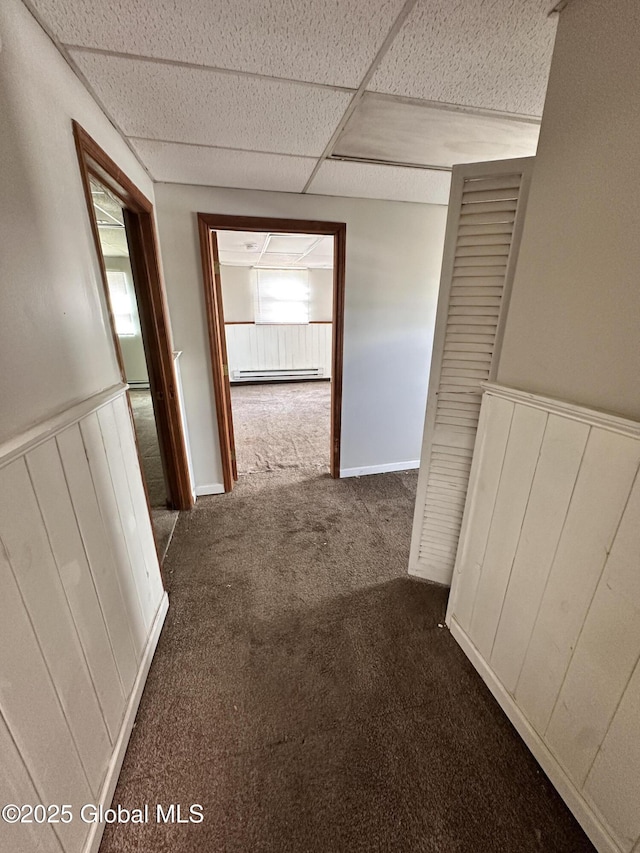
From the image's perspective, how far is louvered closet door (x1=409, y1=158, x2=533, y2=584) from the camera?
1.23m

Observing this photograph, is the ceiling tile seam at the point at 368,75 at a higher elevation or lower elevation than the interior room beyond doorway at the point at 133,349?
higher

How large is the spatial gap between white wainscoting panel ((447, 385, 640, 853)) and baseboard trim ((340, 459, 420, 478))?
67.2 inches

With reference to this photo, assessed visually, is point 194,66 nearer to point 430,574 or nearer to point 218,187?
point 218,187

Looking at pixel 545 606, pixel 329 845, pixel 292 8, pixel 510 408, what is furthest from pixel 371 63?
pixel 329 845

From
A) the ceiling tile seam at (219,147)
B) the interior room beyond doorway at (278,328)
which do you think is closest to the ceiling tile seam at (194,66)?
the ceiling tile seam at (219,147)

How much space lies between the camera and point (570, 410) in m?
0.91

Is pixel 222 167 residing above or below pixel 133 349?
above

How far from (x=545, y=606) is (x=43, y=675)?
4.46 feet

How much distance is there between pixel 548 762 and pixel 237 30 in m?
2.36

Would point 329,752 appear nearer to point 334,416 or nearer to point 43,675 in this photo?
point 43,675

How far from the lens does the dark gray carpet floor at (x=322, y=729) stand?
3.11ft

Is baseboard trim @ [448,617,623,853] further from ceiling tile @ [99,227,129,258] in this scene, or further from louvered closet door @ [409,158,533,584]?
ceiling tile @ [99,227,129,258]

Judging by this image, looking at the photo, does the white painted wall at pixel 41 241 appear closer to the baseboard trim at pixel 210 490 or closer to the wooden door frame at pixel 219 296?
the wooden door frame at pixel 219 296

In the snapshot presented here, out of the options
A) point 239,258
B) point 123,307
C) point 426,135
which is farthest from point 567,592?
point 123,307
